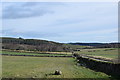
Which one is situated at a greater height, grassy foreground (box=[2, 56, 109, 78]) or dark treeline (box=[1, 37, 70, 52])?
dark treeline (box=[1, 37, 70, 52])

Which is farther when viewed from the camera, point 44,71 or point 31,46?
point 31,46

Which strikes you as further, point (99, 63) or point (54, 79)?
point (99, 63)

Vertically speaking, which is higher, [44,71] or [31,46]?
[31,46]

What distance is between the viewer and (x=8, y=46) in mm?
106250

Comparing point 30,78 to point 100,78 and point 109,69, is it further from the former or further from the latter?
point 109,69

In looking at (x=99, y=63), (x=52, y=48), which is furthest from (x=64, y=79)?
(x=52, y=48)

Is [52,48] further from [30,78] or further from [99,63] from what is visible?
[30,78]

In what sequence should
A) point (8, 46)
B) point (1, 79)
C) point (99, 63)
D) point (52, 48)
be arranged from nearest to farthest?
point (1, 79)
point (99, 63)
point (8, 46)
point (52, 48)

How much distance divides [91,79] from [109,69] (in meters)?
6.23

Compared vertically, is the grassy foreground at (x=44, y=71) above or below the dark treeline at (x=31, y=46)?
below

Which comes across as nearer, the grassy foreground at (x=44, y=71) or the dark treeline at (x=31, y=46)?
the grassy foreground at (x=44, y=71)

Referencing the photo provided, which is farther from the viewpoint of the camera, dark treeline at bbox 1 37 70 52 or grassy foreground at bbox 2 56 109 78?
dark treeline at bbox 1 37 70 52

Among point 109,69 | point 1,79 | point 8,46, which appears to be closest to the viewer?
point 1,79

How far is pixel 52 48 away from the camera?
12031 centimetres
